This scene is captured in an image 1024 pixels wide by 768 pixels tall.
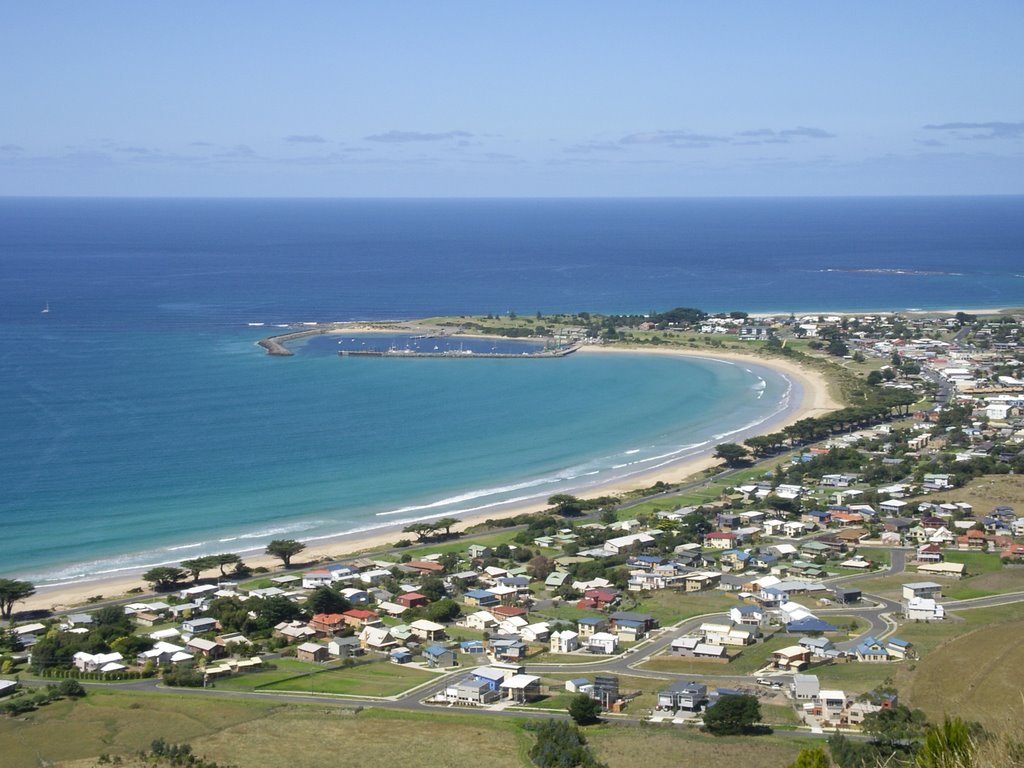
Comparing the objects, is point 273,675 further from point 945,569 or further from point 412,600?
point 945,569

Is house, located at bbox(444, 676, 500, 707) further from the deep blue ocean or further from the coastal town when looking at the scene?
the deep blue ocean

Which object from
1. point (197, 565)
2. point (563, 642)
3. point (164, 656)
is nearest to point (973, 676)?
point (563, 642)

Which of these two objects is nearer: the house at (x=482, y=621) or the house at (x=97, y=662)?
the house at (x=97, y=662)

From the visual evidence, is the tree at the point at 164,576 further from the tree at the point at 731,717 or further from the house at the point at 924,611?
the house at the point at 924,611

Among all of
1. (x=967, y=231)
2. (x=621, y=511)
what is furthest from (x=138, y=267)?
(x=967, y=231)

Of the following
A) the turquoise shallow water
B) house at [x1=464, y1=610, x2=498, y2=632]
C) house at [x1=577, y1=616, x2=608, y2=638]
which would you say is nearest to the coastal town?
house at [x1=577, y1=616, x2=608, y2=638]

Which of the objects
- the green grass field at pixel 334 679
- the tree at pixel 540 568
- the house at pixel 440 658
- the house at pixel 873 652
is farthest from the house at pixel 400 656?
the house at pixel 873 652
